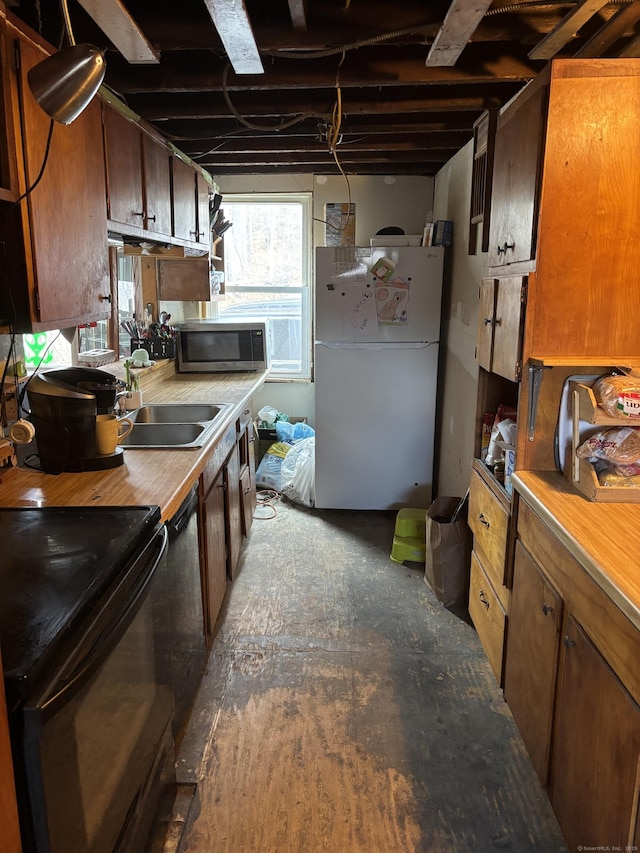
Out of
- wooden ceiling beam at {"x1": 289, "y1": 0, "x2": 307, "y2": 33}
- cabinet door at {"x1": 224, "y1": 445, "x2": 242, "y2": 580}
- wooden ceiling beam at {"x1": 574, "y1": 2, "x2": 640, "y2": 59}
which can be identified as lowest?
cabinet door at {"x1": 224, "y1": 445, "x2": 242, "y2": 580}

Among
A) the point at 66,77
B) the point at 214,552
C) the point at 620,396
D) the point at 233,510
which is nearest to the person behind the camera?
the point at 66,77

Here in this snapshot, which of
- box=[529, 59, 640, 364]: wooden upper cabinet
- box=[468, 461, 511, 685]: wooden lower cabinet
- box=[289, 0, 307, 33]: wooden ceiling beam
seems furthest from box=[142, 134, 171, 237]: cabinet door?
box=[468, 461, 511, 685]: wooden lower cabinet

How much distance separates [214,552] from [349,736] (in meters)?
0.86

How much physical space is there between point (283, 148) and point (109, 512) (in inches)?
107

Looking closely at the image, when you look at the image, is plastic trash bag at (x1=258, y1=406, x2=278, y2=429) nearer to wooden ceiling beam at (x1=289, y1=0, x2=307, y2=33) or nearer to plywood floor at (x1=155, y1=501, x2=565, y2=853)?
plywood floor at (x1=155, y1=501, x2=565, y2=853)

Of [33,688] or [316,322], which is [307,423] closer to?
[316,322]

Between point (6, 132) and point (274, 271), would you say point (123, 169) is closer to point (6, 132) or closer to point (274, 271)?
point (6, 132)

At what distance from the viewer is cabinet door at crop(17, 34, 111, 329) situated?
160 cm

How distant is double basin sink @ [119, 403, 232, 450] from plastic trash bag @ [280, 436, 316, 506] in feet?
4.19

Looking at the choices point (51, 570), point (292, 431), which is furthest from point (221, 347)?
point (51, 570)

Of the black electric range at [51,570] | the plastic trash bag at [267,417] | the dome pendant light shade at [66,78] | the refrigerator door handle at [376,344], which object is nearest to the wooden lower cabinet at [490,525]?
the black electric range at [51,570]

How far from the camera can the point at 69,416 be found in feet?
6.21

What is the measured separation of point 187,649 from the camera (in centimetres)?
202

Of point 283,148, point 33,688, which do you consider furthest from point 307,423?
point 33,688
